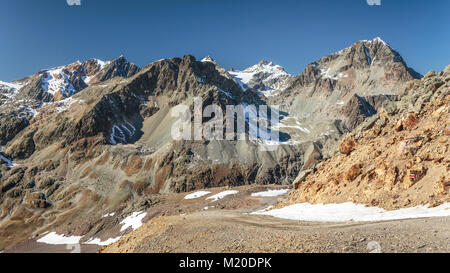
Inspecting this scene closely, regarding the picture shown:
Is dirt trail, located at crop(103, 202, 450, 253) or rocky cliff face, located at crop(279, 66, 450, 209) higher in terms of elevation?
rocky cliff face, located at crop(279, 66, 450, 209)

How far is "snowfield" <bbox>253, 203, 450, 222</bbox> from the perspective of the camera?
51.6ft

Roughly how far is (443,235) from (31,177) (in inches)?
Answer: 6868

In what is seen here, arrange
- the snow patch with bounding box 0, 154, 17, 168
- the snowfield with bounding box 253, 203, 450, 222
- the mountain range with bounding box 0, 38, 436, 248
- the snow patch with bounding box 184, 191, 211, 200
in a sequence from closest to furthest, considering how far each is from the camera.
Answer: the snowfield with bounding box 253, 203, 450, 222 → the snow patch with bounding box 184, 191, 211, 200 → the mountain range with bounding box 0, 38, 436, 248 → the snow patch with bounding box 0, 154, 17, 168

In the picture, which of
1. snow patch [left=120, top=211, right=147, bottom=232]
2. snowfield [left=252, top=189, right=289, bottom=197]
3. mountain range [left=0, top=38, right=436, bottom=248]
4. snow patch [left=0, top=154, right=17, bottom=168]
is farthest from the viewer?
snow patch [left=0, top=154, right=17, bottom=168]

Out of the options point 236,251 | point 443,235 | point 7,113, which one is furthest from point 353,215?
point 7,113

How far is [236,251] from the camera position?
42.5 ft

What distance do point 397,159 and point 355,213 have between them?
20.3 feet

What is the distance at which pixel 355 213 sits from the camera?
2000cm

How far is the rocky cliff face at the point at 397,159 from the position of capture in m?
18.6

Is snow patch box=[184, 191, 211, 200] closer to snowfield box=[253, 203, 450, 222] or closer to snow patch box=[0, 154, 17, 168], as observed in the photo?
snowfield box=[253, 203, 450, 222]

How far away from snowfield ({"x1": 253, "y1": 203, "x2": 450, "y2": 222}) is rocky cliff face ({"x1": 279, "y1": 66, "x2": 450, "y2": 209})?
2.41ft

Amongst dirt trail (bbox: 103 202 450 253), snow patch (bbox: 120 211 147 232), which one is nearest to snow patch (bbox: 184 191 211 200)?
snow patch (bbox: 120 211 147 232)

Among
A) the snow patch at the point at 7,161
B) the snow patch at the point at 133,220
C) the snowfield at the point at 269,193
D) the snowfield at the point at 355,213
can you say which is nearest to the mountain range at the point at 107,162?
the snow patch at the point at 7,161
